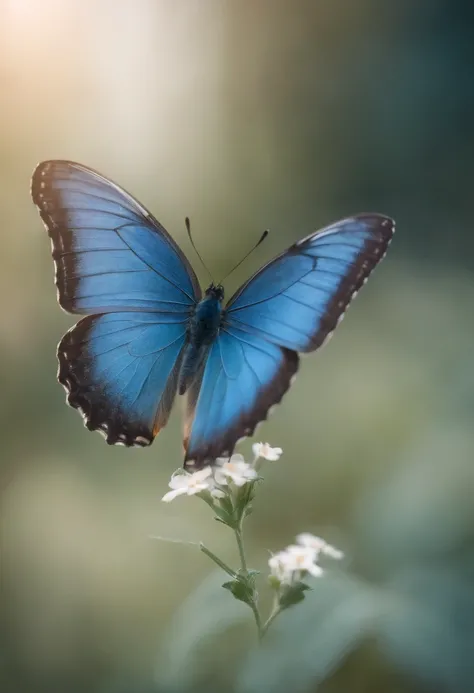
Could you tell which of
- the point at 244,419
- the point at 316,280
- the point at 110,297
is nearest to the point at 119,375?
the point at 110,297

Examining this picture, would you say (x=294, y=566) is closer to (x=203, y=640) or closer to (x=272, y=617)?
(x=272, y=617)

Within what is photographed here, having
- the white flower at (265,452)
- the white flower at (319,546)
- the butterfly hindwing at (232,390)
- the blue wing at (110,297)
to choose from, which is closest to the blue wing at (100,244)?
the blue wing at (110,297)

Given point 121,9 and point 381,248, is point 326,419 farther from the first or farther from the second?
point 121,9

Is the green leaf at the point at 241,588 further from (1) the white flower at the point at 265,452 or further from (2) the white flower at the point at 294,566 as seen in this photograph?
(1) the white flower at the point at 265,452

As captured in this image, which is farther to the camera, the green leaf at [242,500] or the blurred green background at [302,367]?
the blurred green background at [302,367]

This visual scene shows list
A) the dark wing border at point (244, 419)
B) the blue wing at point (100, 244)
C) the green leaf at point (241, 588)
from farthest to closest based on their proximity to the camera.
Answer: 1. the blue wing at point (100, 244)
2. the dark wing border at point (244, 419)
3. the green leaf at point (241, 588)

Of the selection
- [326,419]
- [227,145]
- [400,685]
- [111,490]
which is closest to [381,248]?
[400,685]
